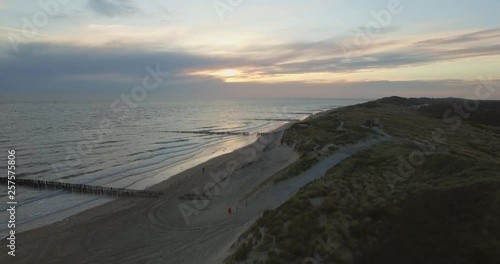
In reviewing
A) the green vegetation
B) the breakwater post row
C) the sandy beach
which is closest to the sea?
the breakwater post row

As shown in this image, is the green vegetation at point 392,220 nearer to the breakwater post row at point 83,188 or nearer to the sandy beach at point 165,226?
the sandy beach at point 165,226

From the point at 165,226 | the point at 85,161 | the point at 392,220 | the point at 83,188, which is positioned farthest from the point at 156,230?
the point at 85,161

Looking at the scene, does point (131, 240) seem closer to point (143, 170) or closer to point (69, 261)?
point (69, 261)

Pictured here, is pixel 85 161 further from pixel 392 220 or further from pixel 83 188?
pixel 392 220

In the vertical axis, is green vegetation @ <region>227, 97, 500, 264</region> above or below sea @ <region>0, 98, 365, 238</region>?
above

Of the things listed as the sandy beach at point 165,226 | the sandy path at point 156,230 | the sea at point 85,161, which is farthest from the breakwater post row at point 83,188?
the sandy path at point 156,230

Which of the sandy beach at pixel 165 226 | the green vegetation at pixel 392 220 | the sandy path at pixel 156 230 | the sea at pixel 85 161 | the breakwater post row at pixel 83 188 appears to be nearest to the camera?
the green vegetation at pixel 392 220

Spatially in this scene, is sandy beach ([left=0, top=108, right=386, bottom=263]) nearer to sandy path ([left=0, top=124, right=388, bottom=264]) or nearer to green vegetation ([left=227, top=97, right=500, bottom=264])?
sandy path ([left=0, top=124, right=388, bottom=264])
